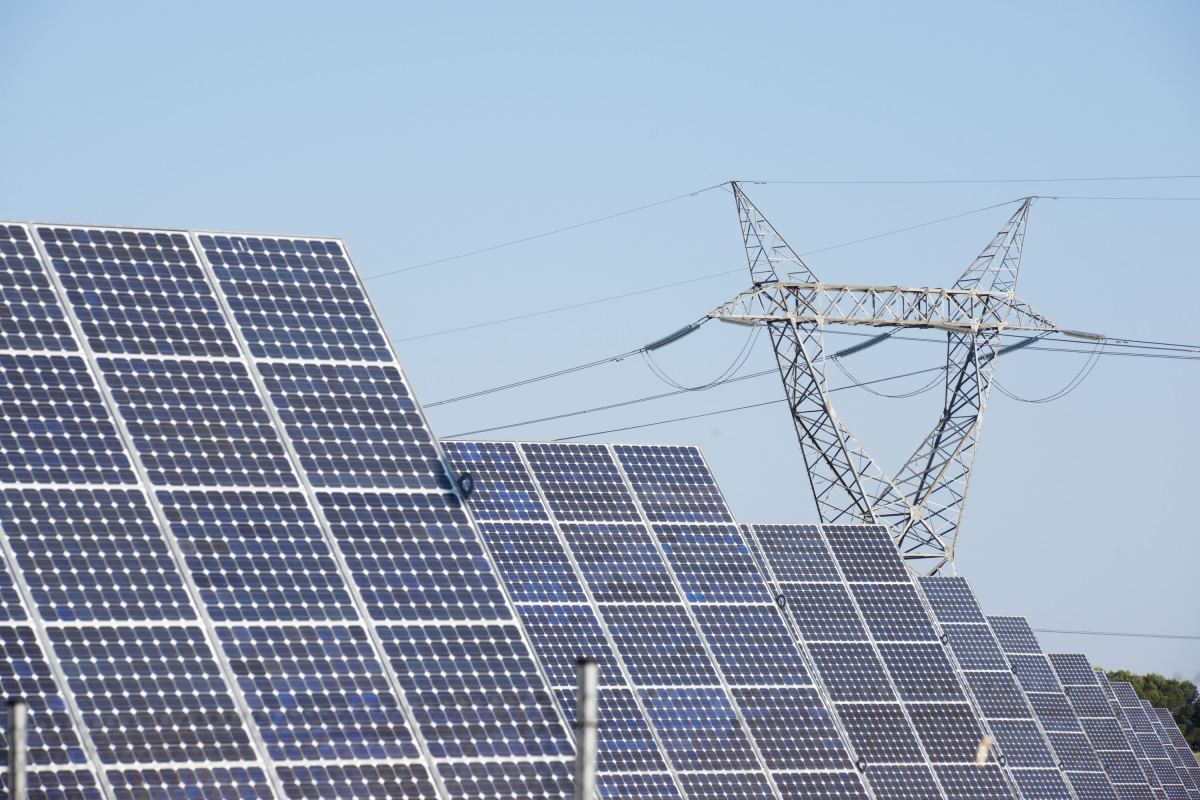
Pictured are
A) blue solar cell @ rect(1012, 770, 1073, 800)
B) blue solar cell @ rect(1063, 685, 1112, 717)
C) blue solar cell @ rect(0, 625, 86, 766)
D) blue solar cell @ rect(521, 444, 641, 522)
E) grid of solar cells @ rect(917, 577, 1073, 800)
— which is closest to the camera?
blue solar cell @ rect(0, 625, 86, 766)

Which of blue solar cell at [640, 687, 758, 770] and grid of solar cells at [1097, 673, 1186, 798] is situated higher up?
grid of solar cells at [1097, 673, 1186, 798]

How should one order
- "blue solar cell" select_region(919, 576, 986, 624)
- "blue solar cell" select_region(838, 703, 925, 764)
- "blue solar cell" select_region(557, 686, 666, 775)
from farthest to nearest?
"blue solar cell" select_region(919, 576, 986, 624), "blue solar cell" select_region(838, 703, 925, 764), "blue solar cell" select_region(557, 686, 666, 775)

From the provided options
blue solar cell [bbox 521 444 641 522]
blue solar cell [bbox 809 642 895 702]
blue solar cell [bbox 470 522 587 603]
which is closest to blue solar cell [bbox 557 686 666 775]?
blue solar cell [bbox 470 522 587 603]

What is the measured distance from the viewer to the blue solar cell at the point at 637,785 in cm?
4588

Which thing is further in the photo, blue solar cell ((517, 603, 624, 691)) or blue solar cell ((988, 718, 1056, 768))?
blue solar cell ((988, 718, 1056, 768))

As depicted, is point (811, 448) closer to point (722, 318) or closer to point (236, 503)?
point (722, 318)

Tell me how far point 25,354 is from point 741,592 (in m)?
23.7

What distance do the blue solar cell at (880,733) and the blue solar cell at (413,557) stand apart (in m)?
24.1

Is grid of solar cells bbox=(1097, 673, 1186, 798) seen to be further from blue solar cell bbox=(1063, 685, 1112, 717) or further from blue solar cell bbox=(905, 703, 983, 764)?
blue solar cell bbox=(905, 703, 983, 764)

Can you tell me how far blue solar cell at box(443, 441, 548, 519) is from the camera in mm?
52500

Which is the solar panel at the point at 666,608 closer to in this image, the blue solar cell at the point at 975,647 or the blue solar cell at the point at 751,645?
the blue solar cell at the point at 751,645

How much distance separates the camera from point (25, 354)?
33.5m

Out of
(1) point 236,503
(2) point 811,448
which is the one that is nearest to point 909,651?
(2) point 811,448

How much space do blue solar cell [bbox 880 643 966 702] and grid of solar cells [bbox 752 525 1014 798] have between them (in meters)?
0.03
